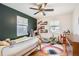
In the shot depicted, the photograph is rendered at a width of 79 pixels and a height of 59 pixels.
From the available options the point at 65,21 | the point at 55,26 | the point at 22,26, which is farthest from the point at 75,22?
the point at 22,26

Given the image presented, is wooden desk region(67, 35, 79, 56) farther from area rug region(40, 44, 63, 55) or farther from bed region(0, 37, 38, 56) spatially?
bed region(0, 37, 38, 56)

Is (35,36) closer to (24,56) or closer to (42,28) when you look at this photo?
(42,28)

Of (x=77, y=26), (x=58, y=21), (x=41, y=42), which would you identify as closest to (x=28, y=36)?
(x=41, y=42)

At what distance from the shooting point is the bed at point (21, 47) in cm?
139

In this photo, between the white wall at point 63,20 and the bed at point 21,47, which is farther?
the white wall at point 63,20

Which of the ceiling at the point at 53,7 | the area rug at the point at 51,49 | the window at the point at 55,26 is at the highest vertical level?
the ceiling at the point at 53,7

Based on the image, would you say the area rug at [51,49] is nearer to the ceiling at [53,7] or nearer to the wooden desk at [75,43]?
the wooden desk at [75,43]

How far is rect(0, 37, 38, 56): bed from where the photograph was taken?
1.39m

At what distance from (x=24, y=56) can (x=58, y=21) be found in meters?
0.66

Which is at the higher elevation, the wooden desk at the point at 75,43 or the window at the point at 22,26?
the window at the point at 22,26

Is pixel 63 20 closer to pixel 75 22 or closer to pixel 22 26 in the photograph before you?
pixel 75 22

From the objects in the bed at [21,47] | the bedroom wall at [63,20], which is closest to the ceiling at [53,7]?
the bedroom wall at [63,20]

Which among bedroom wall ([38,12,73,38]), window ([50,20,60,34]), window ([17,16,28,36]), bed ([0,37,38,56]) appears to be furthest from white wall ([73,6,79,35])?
window ([17,16,28,36])

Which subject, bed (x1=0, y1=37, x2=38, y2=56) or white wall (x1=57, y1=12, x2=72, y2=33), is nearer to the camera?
bed (x1=0, y1=37, x2=38, y2=56)
